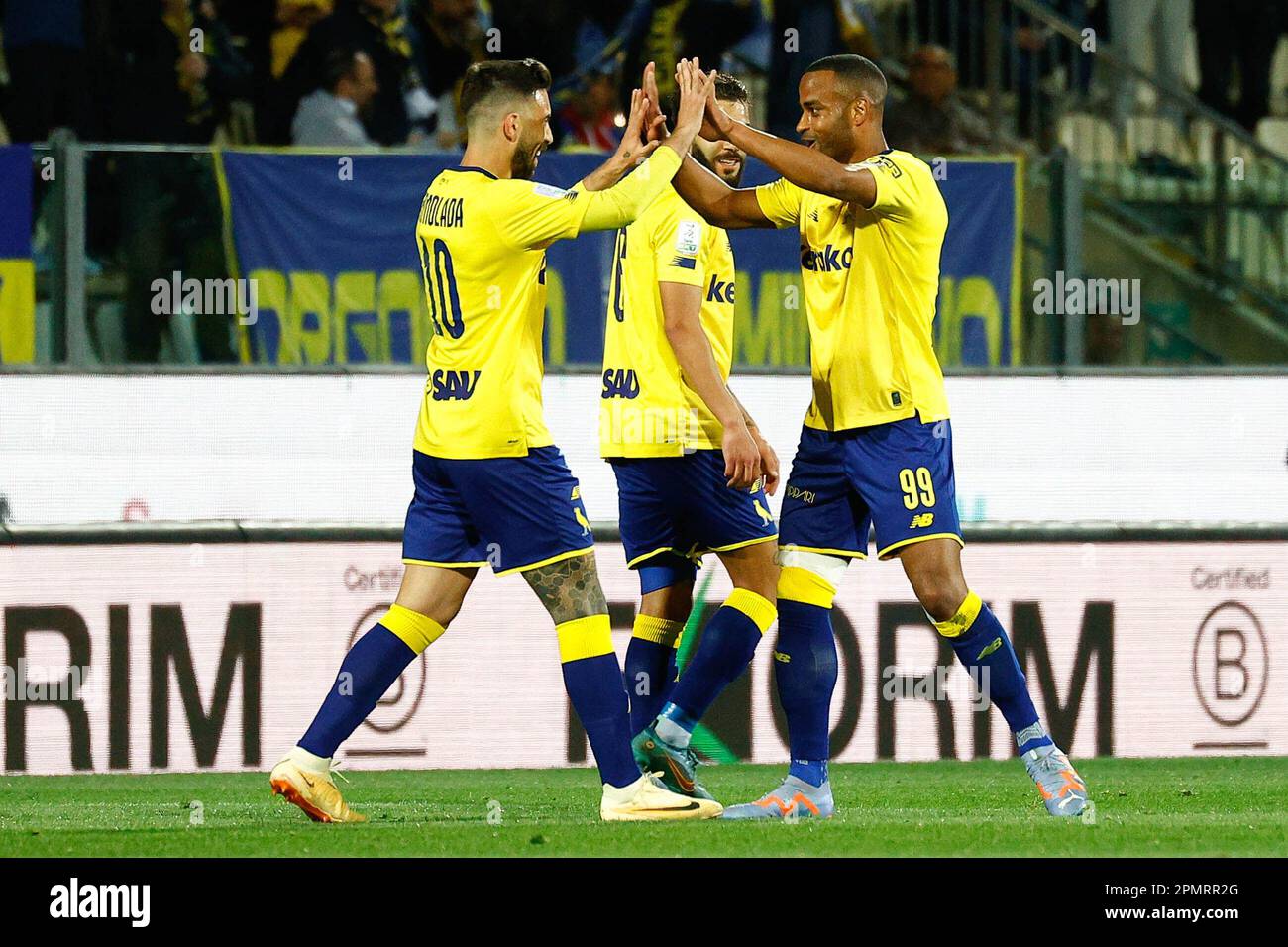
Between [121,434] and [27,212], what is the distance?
1.09 m

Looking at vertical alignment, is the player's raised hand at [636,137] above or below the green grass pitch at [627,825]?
above

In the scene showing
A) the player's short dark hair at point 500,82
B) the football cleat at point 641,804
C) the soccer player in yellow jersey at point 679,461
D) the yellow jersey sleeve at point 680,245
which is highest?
the player's short dark hair at point 500,82

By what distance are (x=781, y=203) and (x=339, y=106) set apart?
16.3 ft

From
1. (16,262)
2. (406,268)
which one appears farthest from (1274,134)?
(16,262)

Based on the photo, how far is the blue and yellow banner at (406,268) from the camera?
10.1 metres

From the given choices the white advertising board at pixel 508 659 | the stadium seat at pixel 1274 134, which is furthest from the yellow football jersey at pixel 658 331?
the stadium seat at pixel 1274 134

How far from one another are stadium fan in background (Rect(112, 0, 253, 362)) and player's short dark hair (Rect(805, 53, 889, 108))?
4139 millimetres

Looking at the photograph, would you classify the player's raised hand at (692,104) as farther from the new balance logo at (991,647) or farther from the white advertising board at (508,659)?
the white advertising board at (508,659)

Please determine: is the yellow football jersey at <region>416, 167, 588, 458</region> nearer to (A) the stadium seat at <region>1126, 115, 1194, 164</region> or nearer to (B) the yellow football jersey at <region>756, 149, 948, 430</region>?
(B) the yellow football jersey at <region>756, 149, 948, 430</region>

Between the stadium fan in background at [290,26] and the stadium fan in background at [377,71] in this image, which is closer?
the stadium fan in background at [377,71]

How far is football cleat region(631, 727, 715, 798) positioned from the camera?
22.7 ft

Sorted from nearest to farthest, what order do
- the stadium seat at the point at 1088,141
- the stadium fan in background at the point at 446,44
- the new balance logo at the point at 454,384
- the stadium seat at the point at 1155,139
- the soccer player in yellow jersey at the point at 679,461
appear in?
the new balance logo at the point at 454,384 → the soccer player in yellow jersey at the point at 679,461 → the stadium fan in background at the point at 446,44 → the stadium seat at the point at 1088,141 → the stadium seat at the point at 1155,139

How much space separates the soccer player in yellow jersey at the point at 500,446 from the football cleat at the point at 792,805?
13 cm

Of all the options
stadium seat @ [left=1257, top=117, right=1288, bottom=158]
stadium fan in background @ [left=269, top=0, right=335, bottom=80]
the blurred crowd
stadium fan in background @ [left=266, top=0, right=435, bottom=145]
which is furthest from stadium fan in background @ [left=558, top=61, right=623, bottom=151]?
stadium seat @ [left=1257, top=117, right=1288, bottom=158]
